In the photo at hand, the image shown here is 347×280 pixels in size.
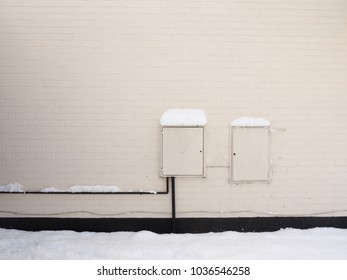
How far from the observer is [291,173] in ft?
17.4

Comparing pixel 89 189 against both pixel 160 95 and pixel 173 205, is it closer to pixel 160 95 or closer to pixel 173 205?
pixel 173 205

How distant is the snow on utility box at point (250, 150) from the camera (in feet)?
17.2

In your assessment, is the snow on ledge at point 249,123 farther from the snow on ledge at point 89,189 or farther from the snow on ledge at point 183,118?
the snow on ledge at point 89,189

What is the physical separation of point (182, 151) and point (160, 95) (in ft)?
2.50

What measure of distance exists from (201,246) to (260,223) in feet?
3.01

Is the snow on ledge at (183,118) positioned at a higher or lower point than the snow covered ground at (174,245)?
higher

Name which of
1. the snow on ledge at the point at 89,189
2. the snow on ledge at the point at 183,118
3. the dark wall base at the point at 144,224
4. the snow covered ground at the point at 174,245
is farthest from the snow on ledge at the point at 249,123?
the snow on ledge at the point at 89,189

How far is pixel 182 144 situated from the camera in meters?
5.18

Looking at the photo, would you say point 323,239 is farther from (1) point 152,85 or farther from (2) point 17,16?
(2) point 17,16

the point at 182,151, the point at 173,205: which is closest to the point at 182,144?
the point at 182,151

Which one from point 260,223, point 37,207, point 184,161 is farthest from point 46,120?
point 260,223

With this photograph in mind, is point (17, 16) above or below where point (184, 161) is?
above

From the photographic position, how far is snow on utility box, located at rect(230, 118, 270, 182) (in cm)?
523

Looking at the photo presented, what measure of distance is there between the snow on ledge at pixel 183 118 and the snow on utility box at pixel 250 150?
0.42 m
